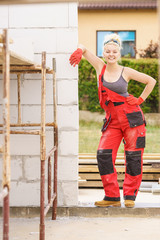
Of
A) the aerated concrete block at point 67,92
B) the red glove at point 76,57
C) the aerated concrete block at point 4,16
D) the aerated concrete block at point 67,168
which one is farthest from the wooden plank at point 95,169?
the aerated concrete block at point 4,16

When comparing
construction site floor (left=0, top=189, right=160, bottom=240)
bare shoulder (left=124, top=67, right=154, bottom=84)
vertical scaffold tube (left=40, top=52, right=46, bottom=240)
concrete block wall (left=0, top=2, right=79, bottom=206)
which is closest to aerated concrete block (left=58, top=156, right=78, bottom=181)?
concrete block wall (left=0, top=2, right=79, bottom=206)

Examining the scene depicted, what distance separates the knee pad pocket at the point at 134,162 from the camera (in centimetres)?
385

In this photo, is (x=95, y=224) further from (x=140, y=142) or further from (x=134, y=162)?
(x=140, y=142)

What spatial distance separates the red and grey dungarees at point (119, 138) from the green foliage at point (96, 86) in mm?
7337

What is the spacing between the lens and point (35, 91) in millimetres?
3770

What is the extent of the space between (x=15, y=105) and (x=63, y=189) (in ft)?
2.81

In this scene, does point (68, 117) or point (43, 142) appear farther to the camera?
point (68, 117)

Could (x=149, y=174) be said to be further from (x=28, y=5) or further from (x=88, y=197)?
(x=28, y=5)

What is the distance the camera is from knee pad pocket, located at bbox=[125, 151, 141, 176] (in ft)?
12.6

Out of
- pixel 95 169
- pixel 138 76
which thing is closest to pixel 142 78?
pixel 138 76

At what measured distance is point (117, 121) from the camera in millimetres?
3865

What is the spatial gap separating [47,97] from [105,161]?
773mm

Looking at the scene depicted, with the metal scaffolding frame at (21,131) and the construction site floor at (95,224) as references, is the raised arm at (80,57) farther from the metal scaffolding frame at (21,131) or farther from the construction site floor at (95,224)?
the construction site floor at (95,224)

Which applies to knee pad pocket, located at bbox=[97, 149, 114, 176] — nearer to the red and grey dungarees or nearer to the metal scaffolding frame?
the red and grey dungarees
